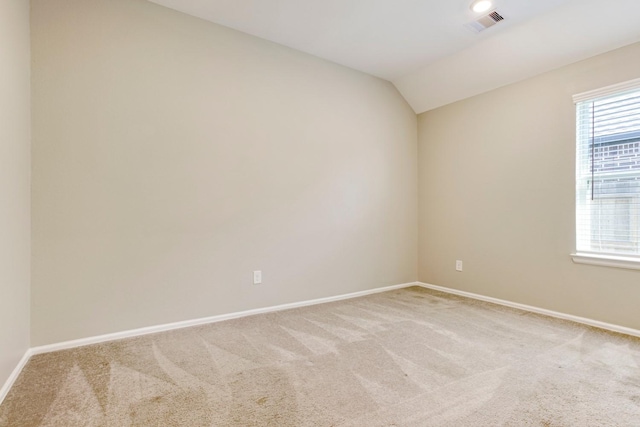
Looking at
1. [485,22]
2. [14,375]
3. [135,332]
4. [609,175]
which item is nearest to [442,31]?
[485,22]

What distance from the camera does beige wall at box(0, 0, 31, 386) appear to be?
5.55 ft

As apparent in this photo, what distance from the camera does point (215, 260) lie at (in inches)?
111

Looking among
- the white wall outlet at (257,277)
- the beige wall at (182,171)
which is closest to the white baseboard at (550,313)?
the beige wall at (182,171)

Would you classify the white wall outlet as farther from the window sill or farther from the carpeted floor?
the window sill

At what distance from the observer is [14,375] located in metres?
Result: 1.81

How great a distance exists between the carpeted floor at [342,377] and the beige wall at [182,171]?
410 millimetres

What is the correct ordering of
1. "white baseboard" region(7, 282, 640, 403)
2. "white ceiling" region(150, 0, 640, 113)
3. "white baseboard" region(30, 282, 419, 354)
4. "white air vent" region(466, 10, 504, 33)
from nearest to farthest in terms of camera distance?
"white baseboard" region(7, 282, 640, 403) → "white baseboard" region(30, 282, 419, 354) → "white ceiling" region(150, 0, 640, 113) → "white air vent" region(466, 10, 504, 33)

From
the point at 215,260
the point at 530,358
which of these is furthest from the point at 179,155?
the point at 530,358

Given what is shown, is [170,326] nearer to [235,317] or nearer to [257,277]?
[235,317]

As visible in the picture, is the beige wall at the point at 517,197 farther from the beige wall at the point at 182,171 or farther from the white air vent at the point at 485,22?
the beige wall at the point at 182,171

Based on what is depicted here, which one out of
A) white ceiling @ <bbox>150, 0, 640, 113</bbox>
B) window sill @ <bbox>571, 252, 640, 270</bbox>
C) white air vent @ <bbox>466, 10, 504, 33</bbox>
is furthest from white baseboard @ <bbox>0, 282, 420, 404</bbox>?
white air vent @ <bbox>466, 10, 504, 33</bbox>

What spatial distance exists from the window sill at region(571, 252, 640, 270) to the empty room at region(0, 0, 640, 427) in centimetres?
2

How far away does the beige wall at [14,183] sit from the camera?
66.6 inches

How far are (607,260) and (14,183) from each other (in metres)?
4.17
